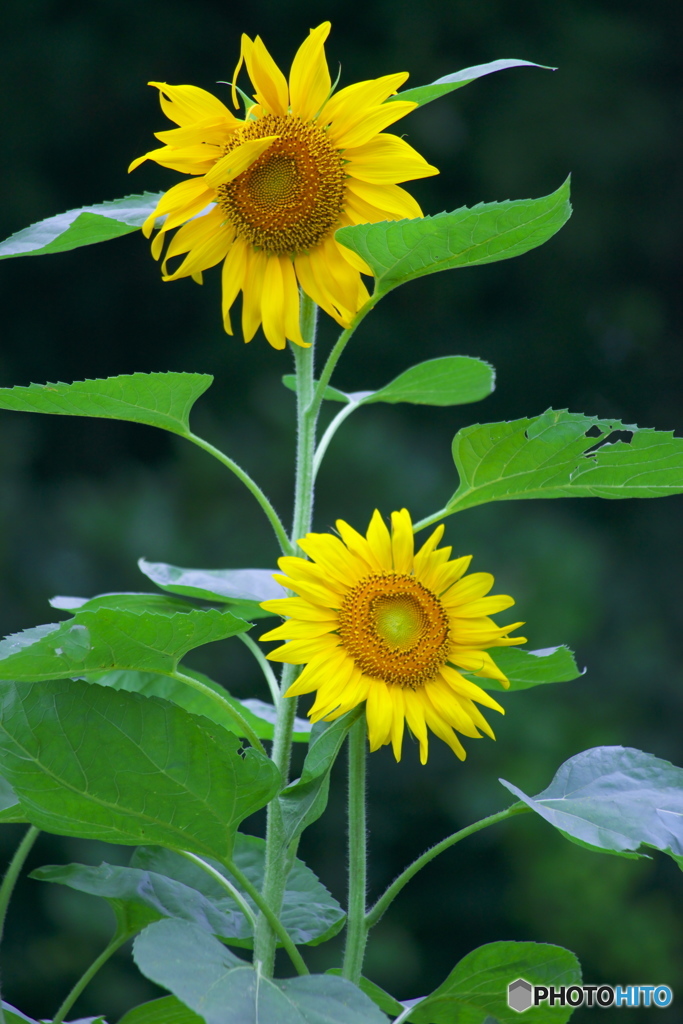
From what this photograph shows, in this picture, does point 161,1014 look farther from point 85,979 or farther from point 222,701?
point 222,701

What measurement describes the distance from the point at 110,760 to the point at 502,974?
20 centimetres

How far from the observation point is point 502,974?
0.47 m

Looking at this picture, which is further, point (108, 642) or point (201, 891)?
point (201, 891)

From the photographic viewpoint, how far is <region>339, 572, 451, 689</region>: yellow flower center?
43cm

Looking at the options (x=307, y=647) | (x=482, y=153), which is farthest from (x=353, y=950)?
(x=482, y=153)

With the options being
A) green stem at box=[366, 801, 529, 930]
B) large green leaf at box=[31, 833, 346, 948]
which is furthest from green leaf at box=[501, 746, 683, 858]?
large green leaf at box=[31, 833, 346, 948]

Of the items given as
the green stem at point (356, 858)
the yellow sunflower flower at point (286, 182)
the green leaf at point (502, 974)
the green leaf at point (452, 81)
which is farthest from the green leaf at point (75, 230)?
the green leaf at point (502, 974)

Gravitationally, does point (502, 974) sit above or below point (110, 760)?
below

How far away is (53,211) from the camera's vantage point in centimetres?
248

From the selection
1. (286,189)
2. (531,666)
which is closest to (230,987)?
(531,666)

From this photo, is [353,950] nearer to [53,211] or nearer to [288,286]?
[288,286]

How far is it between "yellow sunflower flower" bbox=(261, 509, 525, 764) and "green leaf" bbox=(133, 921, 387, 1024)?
91 millimetres

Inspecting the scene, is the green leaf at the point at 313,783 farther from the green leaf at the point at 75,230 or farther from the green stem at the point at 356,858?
the green leaf at the point at 75,230

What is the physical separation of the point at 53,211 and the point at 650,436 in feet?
7.48
